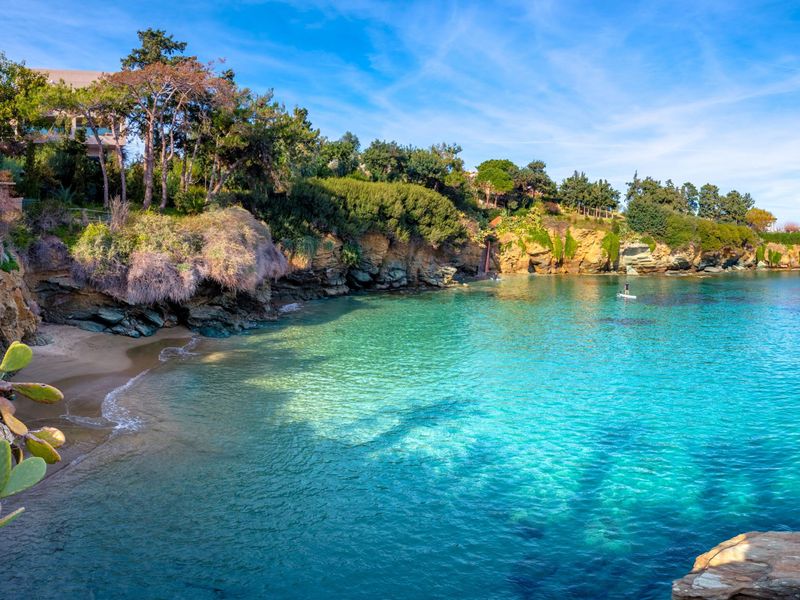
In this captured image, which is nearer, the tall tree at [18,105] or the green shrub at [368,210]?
the tall tree at [18,105]

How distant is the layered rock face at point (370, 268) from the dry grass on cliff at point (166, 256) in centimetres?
1079

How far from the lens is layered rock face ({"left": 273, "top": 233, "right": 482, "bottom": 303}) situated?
39.5 meters

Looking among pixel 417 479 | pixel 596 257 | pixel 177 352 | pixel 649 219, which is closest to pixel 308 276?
pixel 177 352

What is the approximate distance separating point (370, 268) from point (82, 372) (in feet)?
99.3

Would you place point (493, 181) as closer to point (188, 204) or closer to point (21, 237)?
point (188, 204)

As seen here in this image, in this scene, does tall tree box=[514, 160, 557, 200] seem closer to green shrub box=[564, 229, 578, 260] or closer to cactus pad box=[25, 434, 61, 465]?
green shrub box=[564, 229, 578, 260]

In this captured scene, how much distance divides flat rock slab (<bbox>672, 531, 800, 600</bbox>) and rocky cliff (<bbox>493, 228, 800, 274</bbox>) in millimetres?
62590

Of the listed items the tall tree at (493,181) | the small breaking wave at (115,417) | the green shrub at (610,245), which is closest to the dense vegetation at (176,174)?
the small breaking wave at (115,417)

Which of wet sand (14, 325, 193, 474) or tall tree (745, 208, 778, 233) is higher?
tall tree (745, 208, 778, 233)

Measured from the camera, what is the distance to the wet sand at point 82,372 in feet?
44.3

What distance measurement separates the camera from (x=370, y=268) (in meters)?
46.6

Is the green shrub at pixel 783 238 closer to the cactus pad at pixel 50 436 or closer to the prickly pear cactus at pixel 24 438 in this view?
the cactus pad at pixel 50 436

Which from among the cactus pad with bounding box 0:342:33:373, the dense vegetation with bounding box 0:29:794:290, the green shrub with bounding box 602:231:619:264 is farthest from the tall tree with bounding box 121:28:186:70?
the green shrub with bounding box 602:231:619:264

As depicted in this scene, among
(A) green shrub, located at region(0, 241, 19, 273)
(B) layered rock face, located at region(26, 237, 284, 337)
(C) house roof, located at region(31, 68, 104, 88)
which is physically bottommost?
(B) layered rock face, located at region(26, 237, 284, 337)
